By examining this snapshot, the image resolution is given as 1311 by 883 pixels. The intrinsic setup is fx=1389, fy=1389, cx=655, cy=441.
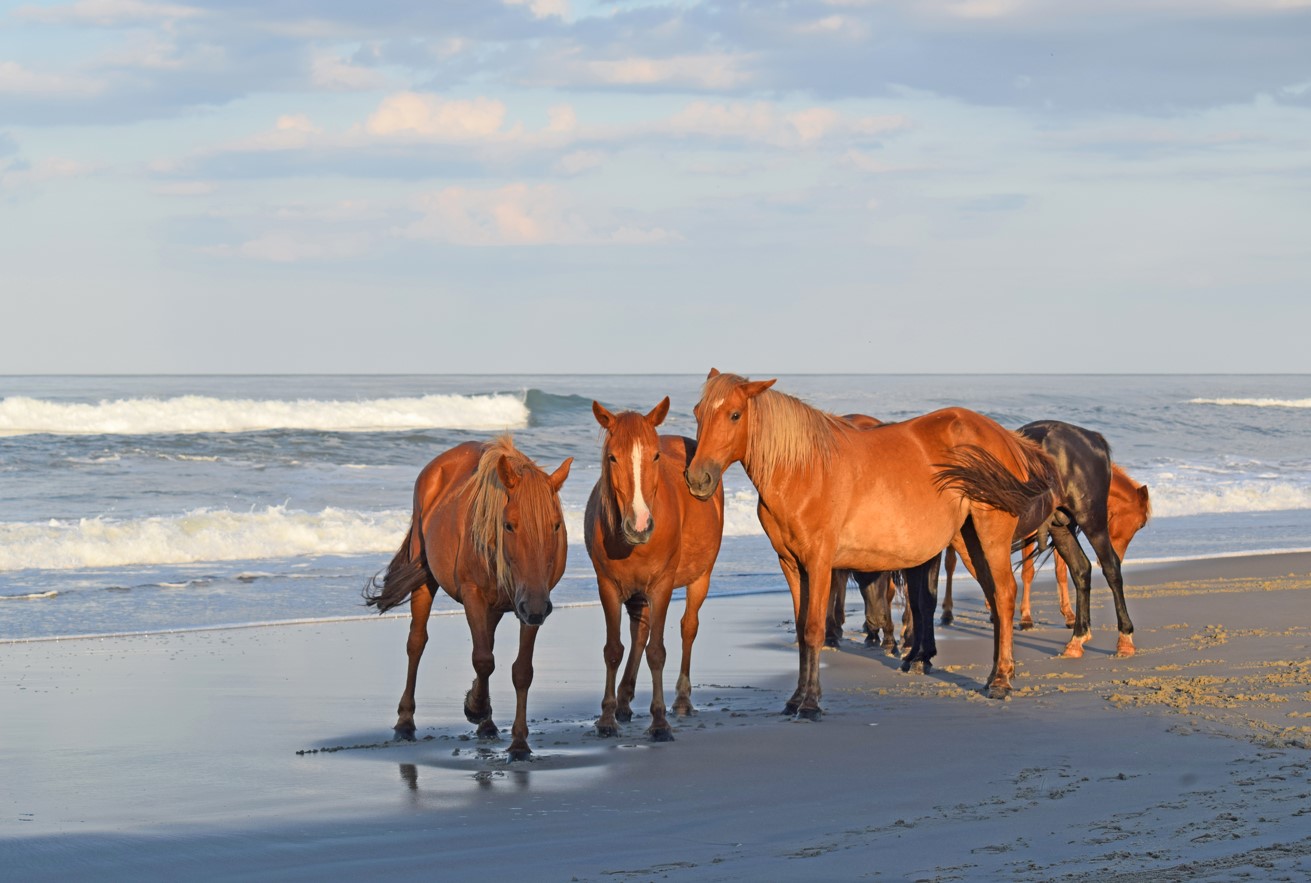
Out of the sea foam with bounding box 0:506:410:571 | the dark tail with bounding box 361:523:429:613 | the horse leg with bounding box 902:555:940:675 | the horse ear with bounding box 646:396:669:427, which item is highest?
the horse ear with bounding box 646:396:669:427

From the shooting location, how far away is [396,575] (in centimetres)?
759

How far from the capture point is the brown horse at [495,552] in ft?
20.6

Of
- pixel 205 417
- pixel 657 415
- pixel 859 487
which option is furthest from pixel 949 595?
pixel 205 417

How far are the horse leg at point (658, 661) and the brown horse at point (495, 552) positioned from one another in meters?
0.67

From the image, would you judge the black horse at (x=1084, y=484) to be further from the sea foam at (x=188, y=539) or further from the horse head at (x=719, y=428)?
the sea foam at (x=188, y=539)

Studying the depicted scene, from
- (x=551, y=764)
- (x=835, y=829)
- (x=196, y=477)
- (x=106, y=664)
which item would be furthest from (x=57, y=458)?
(x=835, y=829)

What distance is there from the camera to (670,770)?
6.07m

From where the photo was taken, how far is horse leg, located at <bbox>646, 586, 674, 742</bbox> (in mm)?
6750

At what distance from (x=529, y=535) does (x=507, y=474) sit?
0.30 meters

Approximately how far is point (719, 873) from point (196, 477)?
21.4m

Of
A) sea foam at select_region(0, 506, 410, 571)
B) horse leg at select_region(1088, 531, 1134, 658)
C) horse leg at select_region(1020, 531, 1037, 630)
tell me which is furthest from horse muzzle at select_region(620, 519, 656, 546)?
sea foam at select_region(0, 506, 410, 571)

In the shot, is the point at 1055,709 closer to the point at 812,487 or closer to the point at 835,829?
the point at 812,487

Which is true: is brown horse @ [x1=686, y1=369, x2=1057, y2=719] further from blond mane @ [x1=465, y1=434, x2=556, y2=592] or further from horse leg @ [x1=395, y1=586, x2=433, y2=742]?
horse leg @ [x1=395, y1=586, x2=433, y2=742]

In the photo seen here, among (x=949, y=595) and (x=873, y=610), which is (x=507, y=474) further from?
(x=949, y=595)
